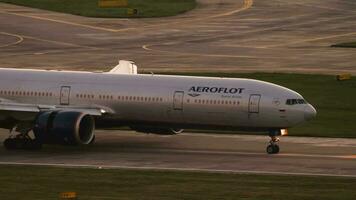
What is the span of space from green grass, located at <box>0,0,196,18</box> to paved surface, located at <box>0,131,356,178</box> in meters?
60.9

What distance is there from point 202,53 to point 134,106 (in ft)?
146

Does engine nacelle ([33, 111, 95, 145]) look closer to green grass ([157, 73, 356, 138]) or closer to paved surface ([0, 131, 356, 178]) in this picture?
paved surface ([0, 131, 356, 178])

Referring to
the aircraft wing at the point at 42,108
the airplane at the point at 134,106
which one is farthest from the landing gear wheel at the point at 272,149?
the aircraft wing at the point at 42,108

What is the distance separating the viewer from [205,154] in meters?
56.6

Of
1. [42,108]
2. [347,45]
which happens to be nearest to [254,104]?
[42,108]

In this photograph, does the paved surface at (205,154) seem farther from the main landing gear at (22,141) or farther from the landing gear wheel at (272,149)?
the main landing gear at (22,141)

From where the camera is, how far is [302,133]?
64.0 meters

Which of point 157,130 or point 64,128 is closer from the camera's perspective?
point 64,128

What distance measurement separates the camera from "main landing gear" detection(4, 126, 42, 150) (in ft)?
189

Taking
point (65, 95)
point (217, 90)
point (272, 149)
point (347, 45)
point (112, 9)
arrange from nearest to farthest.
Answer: point (272, 149), point (217, 90), point (65, 95), point (347, 45), point (112, 9)

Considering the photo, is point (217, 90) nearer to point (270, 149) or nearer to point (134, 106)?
point (270, 149)

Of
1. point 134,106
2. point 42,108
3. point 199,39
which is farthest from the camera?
point 199,39

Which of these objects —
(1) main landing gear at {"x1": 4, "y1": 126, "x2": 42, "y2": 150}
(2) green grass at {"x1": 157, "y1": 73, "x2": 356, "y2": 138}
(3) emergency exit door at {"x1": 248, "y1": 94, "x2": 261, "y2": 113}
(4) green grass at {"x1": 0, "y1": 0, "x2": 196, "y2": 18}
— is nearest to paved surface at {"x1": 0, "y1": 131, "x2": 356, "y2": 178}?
(1) main landing gear at {"x1": 4, "y1": 126, "x2": 42, "y2": 150}

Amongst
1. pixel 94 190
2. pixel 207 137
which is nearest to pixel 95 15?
pixel 207 137
